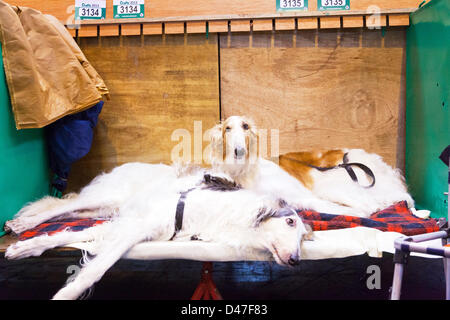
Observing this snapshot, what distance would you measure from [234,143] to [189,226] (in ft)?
1.90

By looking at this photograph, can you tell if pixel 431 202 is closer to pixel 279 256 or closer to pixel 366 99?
pixel 366 99

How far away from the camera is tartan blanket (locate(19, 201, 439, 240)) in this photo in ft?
5.55

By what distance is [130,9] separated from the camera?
257 cm

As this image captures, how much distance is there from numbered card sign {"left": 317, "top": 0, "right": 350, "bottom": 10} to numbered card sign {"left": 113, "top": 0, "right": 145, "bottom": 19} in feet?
3.88

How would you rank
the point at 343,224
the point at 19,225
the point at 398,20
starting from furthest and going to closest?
the point at 398,20
the point at 19,225
the point at 343,224

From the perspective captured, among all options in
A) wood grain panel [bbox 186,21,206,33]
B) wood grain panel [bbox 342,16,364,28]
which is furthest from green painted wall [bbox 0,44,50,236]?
wood grain panel [bbox 342,16,364,28]

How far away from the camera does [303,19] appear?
2.49 m

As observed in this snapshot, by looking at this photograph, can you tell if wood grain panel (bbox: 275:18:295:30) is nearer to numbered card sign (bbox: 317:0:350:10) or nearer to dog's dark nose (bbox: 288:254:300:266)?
numbered card sign (bbox: 317:0:350:10)

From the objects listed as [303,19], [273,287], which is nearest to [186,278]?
[273,287]

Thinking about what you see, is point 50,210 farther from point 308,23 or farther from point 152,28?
point 308,23

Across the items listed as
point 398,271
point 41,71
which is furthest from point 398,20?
point 41,71

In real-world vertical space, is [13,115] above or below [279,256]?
above

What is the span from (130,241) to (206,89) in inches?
53.1

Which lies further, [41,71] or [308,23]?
[308,23]
